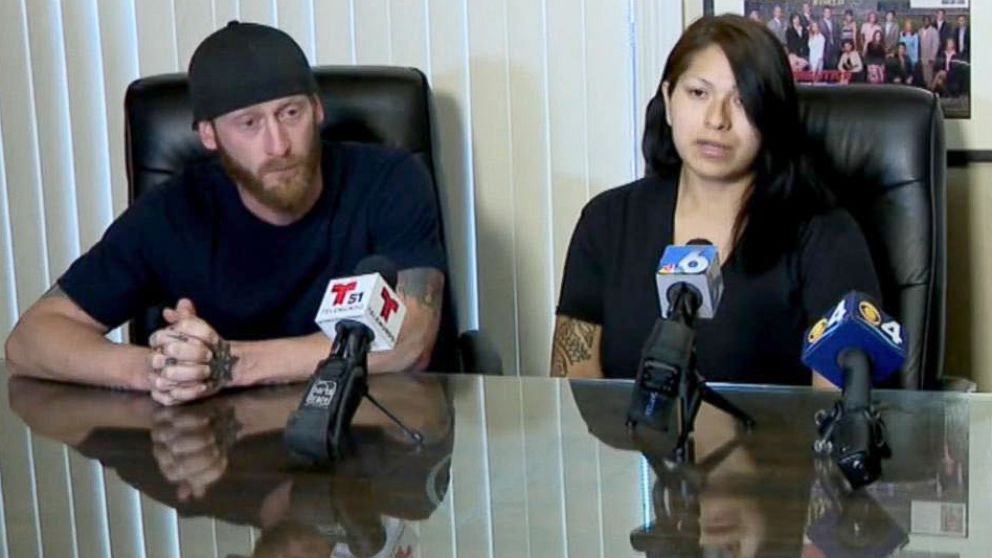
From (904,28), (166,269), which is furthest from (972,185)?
(166,269)

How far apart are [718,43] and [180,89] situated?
1.02m

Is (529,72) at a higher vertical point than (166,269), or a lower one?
higher

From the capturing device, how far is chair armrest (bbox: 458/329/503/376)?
8.96 feet

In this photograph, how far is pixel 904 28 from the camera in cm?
281

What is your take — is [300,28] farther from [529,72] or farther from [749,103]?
[749,103]

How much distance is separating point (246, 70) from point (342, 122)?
34cm

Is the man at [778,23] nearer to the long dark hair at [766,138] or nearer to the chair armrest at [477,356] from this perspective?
the long dark hair at [766,138]

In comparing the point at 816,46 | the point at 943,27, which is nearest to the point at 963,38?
the point at 943,27

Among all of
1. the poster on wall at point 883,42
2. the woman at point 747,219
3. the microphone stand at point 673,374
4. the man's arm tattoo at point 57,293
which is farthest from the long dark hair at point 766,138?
the man's arm tattoo at point 57,293

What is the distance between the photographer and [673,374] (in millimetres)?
1756

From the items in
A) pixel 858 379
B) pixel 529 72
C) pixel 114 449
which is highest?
pixel 529 72

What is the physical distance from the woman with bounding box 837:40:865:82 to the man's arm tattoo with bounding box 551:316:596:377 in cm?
74

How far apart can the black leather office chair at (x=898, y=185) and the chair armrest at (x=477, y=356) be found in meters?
0.65

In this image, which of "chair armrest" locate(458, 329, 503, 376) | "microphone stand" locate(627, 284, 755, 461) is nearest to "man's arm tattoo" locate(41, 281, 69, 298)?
"chair armrest" locate(458, 329, 503, 376)
